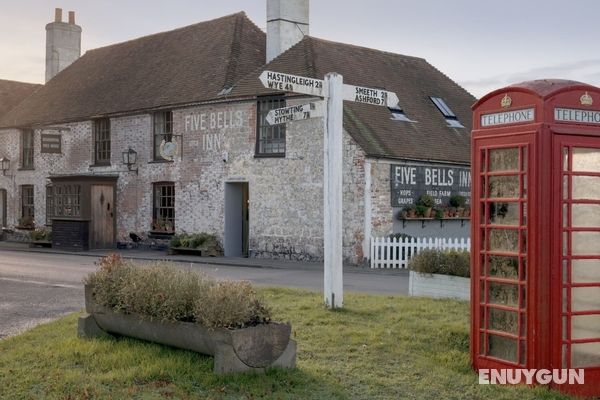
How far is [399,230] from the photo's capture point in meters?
22.8

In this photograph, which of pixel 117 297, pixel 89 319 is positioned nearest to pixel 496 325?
pixel 117 297

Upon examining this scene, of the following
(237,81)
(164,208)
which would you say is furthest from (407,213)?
(164,208)

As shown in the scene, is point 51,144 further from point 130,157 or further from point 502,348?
point 502,348

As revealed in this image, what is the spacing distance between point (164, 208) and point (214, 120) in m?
4.20

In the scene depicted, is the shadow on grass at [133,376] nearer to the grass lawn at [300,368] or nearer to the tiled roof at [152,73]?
the grass lawn at [300,368]

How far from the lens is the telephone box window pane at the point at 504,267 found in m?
6.87

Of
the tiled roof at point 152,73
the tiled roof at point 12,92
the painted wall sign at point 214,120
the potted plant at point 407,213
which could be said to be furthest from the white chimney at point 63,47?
the potted plant at point 407,213

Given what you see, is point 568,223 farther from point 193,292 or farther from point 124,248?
point 124,248

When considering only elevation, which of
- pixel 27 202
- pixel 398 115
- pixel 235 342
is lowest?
pixel 235 342

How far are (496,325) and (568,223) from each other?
3.85 ft

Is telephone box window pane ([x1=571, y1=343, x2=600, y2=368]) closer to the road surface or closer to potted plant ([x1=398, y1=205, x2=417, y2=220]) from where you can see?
the road surface

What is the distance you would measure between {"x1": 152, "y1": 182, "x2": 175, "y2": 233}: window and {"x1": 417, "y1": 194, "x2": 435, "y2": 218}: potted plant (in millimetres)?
9540

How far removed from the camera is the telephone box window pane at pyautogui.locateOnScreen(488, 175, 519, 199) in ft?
22.6

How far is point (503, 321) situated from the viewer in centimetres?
702
